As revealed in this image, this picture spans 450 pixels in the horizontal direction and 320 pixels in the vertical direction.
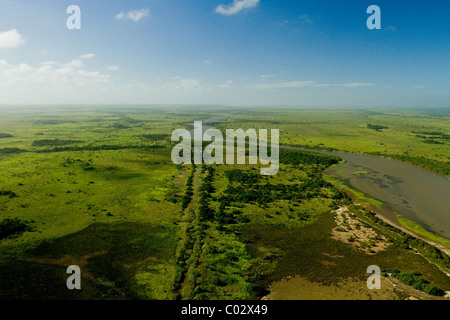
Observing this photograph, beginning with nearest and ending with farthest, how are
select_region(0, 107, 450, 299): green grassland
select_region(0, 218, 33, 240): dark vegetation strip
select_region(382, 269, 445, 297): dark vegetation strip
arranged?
select_region(382, 269, 445, 297): dark vegetation strip, select_region(0, 107, 450, 299): green grassland, select_region(0, 218, 33, 240): dark vegetation strip

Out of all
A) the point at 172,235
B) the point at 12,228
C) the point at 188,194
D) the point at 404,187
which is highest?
the point at 188,194

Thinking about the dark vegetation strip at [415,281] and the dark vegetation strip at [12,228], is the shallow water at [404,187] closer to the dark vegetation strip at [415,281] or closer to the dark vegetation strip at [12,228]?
the dark vegetation strip at [415,281]

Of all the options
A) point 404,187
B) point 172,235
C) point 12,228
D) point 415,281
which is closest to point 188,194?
point 172,235

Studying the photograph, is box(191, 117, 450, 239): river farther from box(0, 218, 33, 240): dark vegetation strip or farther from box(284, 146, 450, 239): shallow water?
box(0, 218, 33, 240): dark vegetation strip

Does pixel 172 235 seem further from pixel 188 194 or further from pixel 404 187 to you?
pixel 404 187

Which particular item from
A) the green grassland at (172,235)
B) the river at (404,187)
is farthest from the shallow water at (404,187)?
the green grassland at (172,235)

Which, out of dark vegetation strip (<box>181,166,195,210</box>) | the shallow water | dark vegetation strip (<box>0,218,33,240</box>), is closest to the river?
the shallow water

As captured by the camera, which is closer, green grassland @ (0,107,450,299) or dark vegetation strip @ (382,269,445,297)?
dark vegetation strip @ (382,269,445,297)

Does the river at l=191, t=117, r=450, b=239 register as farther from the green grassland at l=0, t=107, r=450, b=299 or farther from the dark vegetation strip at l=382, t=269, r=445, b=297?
the dark vegetation strip at l=382, t=269, r=445, b=297

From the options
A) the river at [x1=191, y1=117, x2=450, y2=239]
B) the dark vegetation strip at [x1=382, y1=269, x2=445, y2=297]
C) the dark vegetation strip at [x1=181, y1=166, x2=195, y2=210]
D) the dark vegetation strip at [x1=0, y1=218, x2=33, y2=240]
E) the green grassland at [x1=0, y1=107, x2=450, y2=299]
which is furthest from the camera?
the dark vegetation strip at [x1=181, y1=166, x2=195, y2=210]

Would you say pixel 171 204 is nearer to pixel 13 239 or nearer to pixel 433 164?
pixel 13 239

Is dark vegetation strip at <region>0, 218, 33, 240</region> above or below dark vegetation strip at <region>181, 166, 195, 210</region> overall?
below
